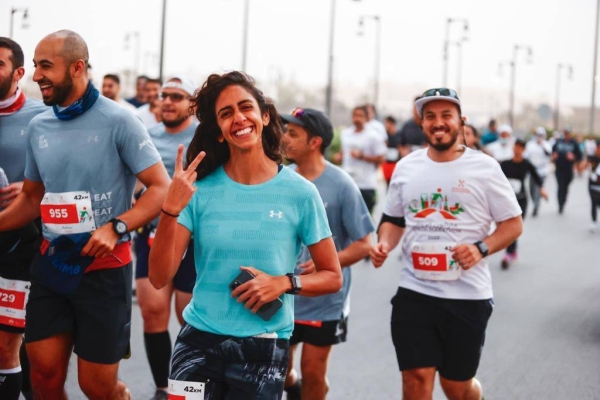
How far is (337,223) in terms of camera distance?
18.0ft

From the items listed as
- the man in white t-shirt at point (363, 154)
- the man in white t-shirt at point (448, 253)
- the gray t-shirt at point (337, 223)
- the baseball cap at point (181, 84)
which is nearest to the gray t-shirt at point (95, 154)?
the gray t-shirt at point (337, 223)

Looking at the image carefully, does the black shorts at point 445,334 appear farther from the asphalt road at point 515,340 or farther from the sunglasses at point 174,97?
the sunglasses at point 174,97

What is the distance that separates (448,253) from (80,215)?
191 centimetres

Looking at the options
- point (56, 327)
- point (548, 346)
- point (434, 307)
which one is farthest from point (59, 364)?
point (548, 346)

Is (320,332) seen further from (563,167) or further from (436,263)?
(563,167)

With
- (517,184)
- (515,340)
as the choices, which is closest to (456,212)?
(515,340)

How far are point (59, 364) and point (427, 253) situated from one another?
197cm

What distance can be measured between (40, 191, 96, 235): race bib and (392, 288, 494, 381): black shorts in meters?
1.74

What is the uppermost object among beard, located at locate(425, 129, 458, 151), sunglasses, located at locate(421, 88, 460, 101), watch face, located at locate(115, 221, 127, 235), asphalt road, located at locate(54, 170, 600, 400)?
sunglasses, located at locate(421, 88, 460, 101)

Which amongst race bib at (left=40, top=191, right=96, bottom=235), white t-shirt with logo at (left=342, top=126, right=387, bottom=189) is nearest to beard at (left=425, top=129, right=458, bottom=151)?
race bib at (left=40, top=191, right=96, bottom=235)

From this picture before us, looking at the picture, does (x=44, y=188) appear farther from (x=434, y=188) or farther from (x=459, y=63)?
(x=459, y=63)

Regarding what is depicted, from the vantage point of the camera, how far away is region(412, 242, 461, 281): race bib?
4.87 m

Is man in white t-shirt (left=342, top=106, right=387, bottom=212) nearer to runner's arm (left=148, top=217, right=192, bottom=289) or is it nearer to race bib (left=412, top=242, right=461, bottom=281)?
race bib (left=412, top=242, right=461, bottom=281)

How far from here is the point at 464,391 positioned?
490 centimetres
